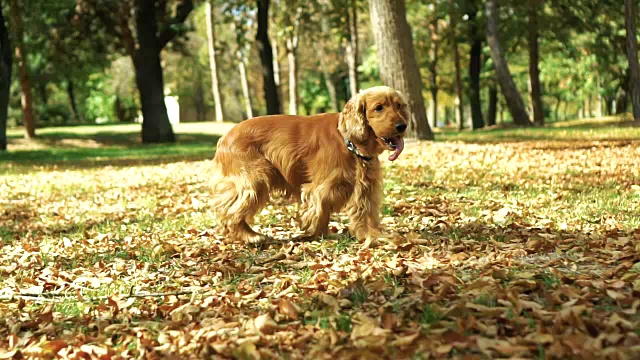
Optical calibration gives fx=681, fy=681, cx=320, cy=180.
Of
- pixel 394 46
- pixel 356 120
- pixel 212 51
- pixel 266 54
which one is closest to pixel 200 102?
pixel 212 51

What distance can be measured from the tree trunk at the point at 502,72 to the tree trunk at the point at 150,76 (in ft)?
40.6

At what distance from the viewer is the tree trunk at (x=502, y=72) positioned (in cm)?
2403

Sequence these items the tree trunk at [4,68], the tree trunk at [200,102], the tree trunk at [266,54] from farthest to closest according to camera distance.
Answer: the tree trunk at [200,102]
the tree trunk at [266,54]
the tree trunk at [4,68]

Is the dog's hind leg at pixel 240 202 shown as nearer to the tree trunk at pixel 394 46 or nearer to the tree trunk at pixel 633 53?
the tree trunk at pixel 394 46

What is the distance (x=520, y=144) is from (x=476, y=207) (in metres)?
7.65

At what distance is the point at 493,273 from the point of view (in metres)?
4.62

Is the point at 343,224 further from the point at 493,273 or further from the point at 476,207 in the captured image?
the point at 493,273

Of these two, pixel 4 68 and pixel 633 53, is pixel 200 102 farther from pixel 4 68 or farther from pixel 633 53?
pixel 633 53

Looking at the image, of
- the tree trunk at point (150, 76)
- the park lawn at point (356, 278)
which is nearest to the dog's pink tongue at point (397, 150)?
the park lawn at point (356, 278)

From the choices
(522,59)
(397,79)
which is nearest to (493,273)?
(397,79)

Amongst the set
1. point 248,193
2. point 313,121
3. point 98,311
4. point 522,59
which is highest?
point 522,59

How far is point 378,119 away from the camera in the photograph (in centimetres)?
585

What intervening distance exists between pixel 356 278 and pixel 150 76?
22.9 m

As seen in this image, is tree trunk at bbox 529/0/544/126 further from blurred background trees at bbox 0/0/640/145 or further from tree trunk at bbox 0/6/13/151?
tree trunk at bbox 0/6/13/151
